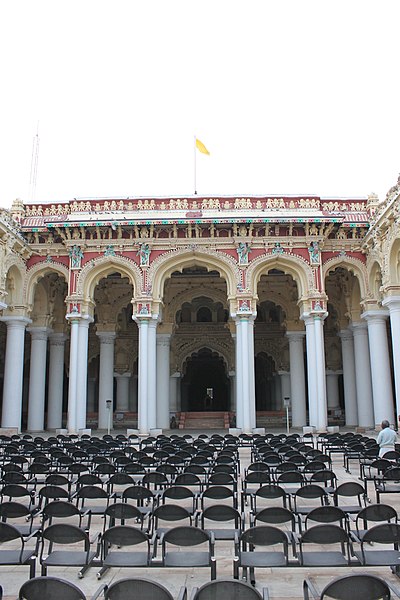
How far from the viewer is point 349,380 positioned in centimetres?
2536

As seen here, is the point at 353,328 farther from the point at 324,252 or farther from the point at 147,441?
the point at 147,441

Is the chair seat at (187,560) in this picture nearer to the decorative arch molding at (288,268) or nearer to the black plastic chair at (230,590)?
the black plastic chair at (230,590)

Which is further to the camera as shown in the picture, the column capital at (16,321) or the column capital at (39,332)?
the column capital at (39,332)

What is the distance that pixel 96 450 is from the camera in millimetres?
12156

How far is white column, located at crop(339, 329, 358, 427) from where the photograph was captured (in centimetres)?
2534

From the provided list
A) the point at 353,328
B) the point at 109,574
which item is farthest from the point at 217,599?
the point at 353,328

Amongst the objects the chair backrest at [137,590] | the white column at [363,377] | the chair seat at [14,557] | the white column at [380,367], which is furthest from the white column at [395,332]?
the chair backrest at [137,590]

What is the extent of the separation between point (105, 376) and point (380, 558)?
21876 mm

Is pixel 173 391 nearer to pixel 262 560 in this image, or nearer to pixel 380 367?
pixel 380 367

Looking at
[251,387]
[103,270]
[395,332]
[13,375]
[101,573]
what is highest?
[103,270]

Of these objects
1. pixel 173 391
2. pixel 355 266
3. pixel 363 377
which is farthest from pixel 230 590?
pixel 173 391

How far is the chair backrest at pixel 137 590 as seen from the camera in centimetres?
331

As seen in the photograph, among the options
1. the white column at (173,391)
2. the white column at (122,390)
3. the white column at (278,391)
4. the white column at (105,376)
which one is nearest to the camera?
the white column at (105,376)

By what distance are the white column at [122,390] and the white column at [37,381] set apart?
22.1 ft
